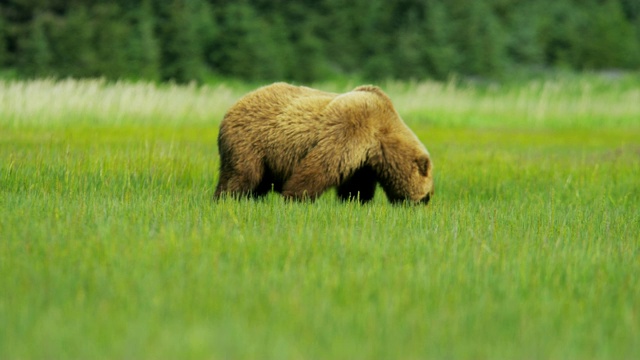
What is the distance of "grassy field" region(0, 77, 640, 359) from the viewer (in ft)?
10.9

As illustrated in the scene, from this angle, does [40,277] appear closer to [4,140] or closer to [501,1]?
[4,140]

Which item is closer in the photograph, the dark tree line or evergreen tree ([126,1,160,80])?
the dark tree line

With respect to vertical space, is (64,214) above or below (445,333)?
below

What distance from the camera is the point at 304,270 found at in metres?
4.42

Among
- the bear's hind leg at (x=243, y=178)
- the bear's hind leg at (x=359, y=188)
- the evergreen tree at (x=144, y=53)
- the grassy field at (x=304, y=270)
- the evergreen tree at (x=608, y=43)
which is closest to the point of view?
the grassy field at (x=304, y=270)

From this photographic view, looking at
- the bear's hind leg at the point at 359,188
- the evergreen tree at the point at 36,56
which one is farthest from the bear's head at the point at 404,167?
the evergreen tree at the point at 36,56

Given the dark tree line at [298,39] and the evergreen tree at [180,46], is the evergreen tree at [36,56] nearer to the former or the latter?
the dark tree line at [298,39]

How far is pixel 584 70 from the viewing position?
4319cm

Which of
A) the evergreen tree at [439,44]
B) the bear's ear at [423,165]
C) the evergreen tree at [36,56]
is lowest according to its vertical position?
the evergreen tree at [36,56]

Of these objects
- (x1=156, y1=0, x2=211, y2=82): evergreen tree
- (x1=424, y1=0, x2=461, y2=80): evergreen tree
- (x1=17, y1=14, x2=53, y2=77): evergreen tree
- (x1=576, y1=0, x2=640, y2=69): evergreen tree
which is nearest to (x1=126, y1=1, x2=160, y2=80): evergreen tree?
(x1=156, y1=0, x2=211, y2=82): evergreen tree

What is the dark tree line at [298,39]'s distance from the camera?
1197 inches

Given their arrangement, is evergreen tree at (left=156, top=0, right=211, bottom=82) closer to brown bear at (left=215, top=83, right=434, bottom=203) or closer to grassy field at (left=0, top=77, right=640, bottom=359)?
grassy field at (left=0, top=77, right=640, bottom=359)

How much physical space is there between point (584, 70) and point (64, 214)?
40.4 m

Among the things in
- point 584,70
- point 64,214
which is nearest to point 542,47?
point 584,70
